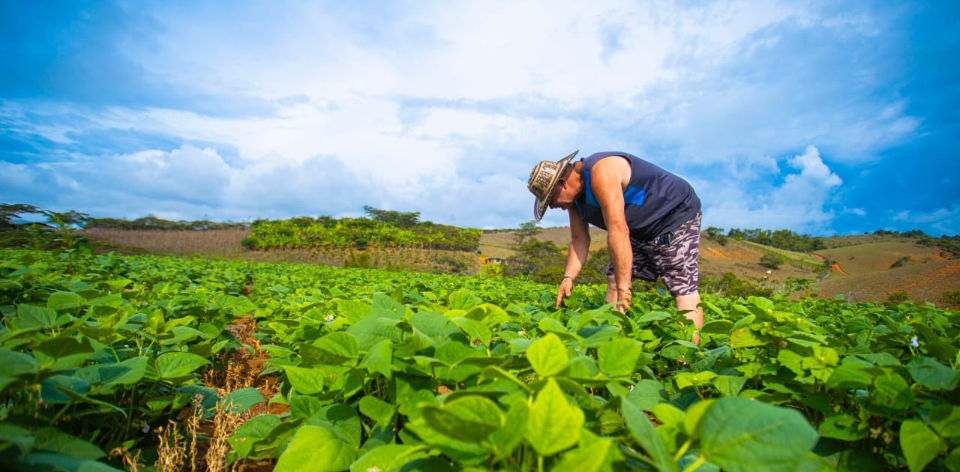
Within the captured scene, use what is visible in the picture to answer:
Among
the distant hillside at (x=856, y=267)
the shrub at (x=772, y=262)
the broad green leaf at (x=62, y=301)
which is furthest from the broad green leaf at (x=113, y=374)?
the shrub at (x=772, y=262)

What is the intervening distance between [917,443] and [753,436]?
0.50 m

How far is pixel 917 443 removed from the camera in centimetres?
78

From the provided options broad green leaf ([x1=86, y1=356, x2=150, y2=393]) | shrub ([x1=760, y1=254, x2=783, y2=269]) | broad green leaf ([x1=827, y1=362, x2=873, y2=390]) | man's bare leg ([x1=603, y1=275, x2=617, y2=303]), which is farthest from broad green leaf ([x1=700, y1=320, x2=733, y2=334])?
shrub ([x1=760, y1=254, x2=783, y2=269])

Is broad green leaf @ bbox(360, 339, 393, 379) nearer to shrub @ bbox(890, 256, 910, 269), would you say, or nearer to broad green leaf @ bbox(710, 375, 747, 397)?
broad green leaf @ bbox(710, 375, 747, 397)

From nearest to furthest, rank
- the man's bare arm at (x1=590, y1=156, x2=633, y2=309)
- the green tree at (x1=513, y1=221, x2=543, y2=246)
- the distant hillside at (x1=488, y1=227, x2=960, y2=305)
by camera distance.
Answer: the man's bare arm at (x1=590, y1=156, x2=633, y2=309), the distant hillside at (x1=488, y1=227, x2=960, y2=305), the green tree at (x1=513, y1=221, x2=543, y2=246)

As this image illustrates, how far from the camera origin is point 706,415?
2.00 feet

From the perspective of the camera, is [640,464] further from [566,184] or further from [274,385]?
[566,184]

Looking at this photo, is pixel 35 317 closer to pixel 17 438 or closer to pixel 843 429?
pixel 17 438

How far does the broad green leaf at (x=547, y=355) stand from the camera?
2.49ft

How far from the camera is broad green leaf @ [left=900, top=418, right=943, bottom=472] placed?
2.45 ft

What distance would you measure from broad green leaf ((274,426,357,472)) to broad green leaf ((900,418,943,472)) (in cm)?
109

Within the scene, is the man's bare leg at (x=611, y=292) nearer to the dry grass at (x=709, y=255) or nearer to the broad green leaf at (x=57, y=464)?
the broad green leaf at (x=57, y=464)

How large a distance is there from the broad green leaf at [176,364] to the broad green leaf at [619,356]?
1186 mm

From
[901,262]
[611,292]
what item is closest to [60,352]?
[611,292]
